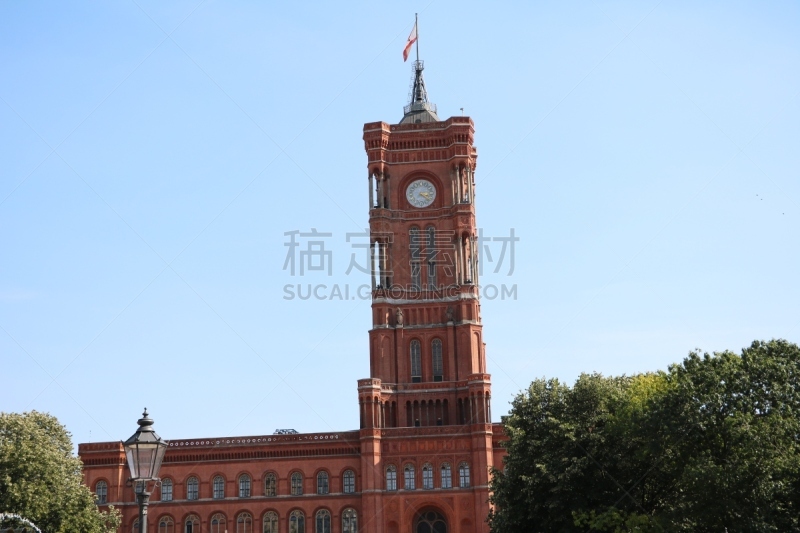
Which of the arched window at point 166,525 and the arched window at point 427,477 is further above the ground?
the arched window at point 427,477

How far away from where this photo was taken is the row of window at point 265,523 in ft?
294

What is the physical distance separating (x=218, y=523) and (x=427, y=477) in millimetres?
18377

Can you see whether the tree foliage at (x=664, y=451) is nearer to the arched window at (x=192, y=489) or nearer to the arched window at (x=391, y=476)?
the arched window at (x=391, y=476)

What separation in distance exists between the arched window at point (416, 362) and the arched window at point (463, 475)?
9.66 meters

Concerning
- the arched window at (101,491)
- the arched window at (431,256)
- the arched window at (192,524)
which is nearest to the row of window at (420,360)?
the arched window at (431,256)

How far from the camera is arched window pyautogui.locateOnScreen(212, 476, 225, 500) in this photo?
299 ft

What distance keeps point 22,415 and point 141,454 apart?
4978cm

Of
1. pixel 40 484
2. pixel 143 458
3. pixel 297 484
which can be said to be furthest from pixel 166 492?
pixel 143 458

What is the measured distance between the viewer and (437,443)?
8875cm

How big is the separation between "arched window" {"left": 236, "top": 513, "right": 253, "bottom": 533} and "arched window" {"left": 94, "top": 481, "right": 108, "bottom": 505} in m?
11.3

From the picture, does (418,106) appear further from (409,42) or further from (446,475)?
(446,475)

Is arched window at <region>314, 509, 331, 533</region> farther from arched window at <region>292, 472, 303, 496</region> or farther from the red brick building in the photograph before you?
arched window at <region>292, 472, 303, 496</region>

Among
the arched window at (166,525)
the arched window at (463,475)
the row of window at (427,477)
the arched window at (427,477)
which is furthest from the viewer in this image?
the arched window at (166,525)

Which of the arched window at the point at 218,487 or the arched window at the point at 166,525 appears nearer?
the arched window at the point at 166,525
